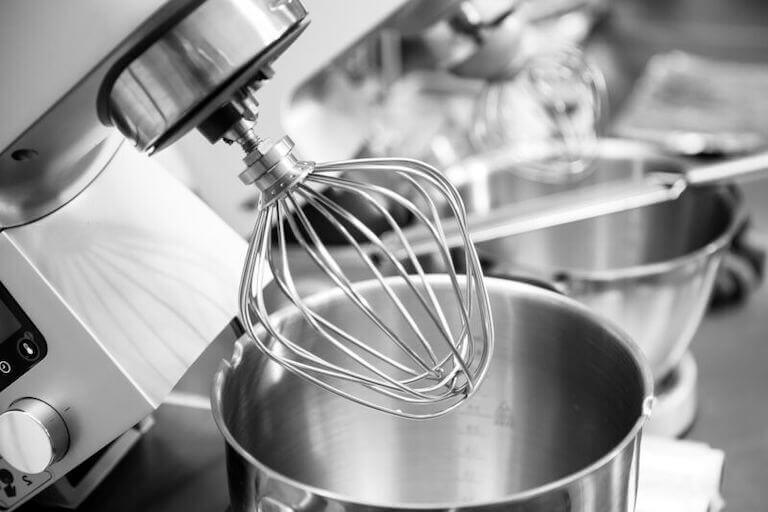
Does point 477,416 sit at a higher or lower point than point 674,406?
higher

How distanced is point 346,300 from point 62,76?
0.67ft

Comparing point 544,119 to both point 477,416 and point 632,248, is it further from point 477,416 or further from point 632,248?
point 477,416

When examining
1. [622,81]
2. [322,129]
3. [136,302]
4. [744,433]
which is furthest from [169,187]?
[622,81]

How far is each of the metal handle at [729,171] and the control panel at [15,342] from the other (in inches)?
19.9

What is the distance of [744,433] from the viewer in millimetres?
697

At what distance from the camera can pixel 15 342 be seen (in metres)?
0.42

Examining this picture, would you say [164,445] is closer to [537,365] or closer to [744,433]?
[537,365]

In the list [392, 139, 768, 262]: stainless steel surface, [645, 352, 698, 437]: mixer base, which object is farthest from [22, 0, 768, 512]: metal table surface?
[392, 139, 768, 262]: stainless steel surface

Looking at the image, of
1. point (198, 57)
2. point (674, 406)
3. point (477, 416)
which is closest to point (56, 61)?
point (198, 57)

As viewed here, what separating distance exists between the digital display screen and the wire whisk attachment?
1.45 feet

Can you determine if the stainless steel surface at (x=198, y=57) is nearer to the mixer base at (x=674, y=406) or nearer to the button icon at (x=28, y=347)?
the button icon at (x=28, y=347)

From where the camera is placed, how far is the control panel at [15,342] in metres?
0.42

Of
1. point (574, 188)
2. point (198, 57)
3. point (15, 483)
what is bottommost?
point (574, 188)

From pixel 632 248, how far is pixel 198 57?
0.54 meters
